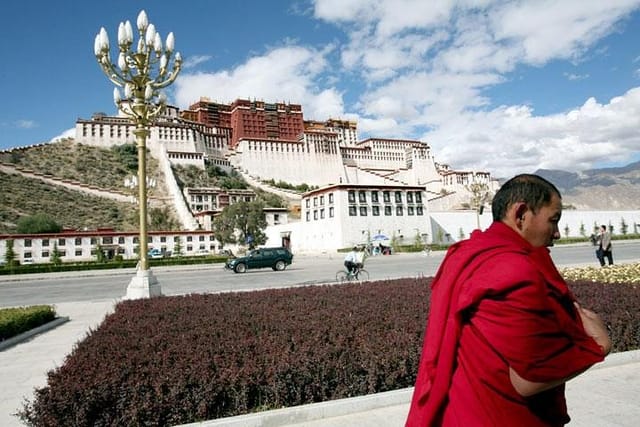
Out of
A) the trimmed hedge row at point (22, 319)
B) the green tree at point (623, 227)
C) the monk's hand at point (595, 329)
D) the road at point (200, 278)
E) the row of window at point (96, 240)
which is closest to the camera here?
the monk's hand at point (595, 329)

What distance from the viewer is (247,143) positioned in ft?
306

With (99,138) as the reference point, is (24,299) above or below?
below

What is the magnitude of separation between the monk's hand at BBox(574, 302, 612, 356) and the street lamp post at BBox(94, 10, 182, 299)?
1072 centimetres

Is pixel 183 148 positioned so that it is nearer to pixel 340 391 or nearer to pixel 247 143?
pixel 247 143

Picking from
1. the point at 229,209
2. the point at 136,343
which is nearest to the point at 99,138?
the point at 229,209

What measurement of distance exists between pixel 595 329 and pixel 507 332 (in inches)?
15.8

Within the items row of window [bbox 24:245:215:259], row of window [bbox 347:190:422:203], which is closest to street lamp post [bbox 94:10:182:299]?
row of window [bbox 347:190:422:203]

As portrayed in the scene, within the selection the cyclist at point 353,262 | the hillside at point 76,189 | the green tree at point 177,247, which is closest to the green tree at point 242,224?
the green tree at point 177,247

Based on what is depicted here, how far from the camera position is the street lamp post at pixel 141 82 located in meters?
11.2

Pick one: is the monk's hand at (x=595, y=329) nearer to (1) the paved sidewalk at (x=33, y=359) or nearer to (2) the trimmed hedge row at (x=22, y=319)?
(1) the paved sidewalk at (x=33, y=359)

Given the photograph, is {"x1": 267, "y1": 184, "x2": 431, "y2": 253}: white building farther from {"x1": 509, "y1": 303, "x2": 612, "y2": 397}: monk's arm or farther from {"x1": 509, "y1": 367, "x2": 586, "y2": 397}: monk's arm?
{"x1": 509, "y1": 367, "x2": 586, "y2": 397}: monk's arm

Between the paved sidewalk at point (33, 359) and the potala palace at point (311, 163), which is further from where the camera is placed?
the potala palace at point (311, 163)

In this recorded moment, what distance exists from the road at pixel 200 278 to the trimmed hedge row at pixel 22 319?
4428 mm

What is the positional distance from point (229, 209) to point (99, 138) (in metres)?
59.0
